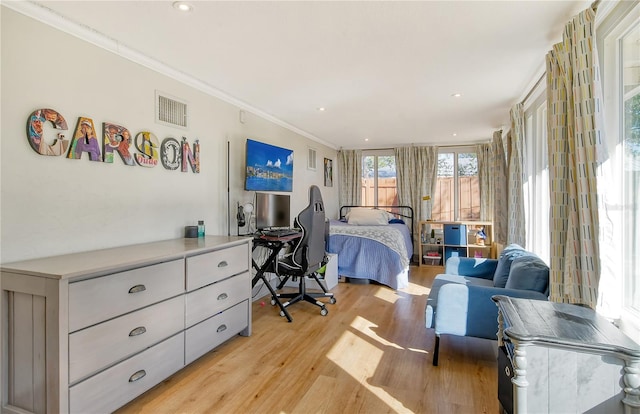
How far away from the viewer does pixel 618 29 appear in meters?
1.74

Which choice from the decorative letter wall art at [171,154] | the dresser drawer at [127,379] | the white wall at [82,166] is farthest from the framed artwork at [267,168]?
the dresser drawer at [127,379]

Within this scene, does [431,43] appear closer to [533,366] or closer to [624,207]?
[624,207]

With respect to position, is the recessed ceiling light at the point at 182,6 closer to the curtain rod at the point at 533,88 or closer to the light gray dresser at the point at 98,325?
the light gray dresser at the point at 98,325

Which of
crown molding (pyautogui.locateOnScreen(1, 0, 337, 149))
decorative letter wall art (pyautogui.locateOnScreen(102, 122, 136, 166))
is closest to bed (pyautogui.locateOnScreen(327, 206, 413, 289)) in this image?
crown molding (pyautogui.locateOnScreen(1, 0, 337, 149))

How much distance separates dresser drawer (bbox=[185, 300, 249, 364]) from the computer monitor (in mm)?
1096

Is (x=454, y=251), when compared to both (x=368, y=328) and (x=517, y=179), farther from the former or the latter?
(x=368, y=328)

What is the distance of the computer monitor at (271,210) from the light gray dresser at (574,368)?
2.82 m

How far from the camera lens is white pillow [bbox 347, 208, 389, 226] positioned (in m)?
5.72

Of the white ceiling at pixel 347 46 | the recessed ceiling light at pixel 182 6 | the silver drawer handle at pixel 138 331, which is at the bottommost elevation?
the silver drawer handle at pixel 138 331

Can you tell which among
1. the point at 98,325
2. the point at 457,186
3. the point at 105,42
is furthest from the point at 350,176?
the point at 98,325

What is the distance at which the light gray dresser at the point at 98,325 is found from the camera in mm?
1548

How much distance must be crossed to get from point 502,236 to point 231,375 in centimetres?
361

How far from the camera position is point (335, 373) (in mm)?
2307

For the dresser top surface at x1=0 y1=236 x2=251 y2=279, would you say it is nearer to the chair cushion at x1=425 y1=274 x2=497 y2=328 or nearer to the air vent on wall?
the air vent on wall
